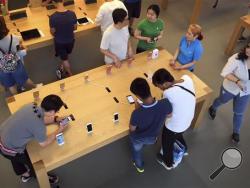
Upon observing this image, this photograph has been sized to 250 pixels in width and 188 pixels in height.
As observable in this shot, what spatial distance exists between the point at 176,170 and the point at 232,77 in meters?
1.34

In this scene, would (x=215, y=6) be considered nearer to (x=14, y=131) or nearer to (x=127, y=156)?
(x=127, y=156)

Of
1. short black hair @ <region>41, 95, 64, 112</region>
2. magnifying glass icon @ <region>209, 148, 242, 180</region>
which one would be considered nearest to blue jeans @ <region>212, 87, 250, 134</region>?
magnifying glass icon @ <region>209, 148, 242, 180</region>

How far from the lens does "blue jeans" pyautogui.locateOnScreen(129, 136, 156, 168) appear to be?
3135mm

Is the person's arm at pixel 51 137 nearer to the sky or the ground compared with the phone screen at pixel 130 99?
nearer to the ground

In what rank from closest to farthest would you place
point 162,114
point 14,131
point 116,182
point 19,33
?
point 14,131, point 162,114, point 116,182, point 19,33

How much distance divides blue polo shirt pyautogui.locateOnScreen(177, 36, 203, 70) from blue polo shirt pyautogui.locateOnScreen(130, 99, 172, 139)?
3.78 feet

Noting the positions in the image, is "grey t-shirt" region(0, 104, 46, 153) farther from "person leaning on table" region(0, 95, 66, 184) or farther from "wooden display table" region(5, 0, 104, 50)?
"wooden display table" region(5, 0, 104, 50)

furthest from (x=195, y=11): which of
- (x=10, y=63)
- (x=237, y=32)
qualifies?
(x=10, y=63)

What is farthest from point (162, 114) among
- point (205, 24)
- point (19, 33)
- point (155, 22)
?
point (205, 24)

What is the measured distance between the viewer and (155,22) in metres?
4.00

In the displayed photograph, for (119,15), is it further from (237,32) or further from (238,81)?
(237,32)

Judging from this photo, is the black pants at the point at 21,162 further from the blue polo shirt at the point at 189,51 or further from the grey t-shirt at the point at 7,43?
the blue polo shirt at the point at 189,51

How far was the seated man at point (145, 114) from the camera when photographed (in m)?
2.64

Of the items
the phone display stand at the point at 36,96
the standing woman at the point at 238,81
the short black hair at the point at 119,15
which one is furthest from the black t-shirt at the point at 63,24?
the standing woman at the point at 238,81
